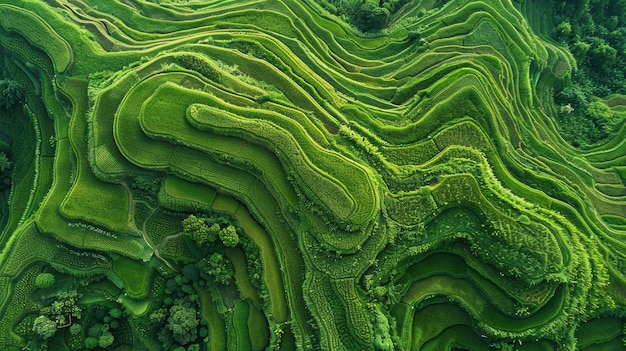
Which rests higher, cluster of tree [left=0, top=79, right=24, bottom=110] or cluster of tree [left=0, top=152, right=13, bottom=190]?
cluster of tree [left=0, top=79, right=24, bottom=110]

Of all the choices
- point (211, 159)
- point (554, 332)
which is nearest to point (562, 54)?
point (554, 332)

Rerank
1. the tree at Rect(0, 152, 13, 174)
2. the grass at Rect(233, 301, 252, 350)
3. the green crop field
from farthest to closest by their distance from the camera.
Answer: the tree at Rect(0, 152, 13, 174) < the grass at Rect(233, 301, 252, 350) < the green crop field

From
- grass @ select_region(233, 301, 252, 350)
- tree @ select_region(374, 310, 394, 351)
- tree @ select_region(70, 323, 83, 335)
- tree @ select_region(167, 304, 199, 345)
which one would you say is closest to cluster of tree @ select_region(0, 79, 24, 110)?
tree @ select_region(70, 323, 83, 335)

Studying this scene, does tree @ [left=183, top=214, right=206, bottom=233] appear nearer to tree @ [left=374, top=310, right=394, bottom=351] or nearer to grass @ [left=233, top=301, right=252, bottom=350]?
→ grass @ [left=233, top=301, right=252, bottom=350]

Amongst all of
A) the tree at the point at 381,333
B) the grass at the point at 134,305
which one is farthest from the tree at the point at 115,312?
the tree at the point at 381,333

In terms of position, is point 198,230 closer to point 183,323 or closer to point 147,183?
point 147,183

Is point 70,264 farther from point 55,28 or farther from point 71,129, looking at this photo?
point 55,28
